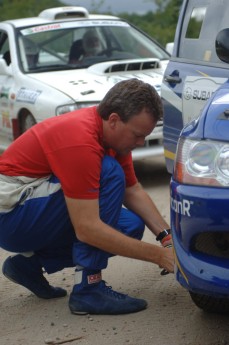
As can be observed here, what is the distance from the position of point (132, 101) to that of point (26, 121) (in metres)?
4.35

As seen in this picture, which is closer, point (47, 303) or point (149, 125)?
point (149, 125)

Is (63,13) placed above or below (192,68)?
below

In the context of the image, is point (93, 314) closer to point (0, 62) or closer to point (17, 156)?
point (17, 156)

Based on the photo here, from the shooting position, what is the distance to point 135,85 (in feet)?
12.7

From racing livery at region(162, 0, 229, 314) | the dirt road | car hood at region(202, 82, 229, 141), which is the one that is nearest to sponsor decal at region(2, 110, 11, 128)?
the dirt road

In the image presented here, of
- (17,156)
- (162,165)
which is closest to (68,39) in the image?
(162,165)

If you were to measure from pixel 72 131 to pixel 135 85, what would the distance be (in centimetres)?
35

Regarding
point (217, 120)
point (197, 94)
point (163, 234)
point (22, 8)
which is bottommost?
point (22, 8)

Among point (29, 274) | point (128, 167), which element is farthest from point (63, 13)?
point (29, 274)

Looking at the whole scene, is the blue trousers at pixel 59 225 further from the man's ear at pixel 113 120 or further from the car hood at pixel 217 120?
the car hood at pixel 217 120

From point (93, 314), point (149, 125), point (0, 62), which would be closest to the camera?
point (149, 125)

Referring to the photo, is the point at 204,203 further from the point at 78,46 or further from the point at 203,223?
the point at 78,46

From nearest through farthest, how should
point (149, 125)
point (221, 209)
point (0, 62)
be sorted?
1. point (221, 209)
2. point (149, 125)
3. point (0, 62)

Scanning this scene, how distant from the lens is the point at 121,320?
402 cm
